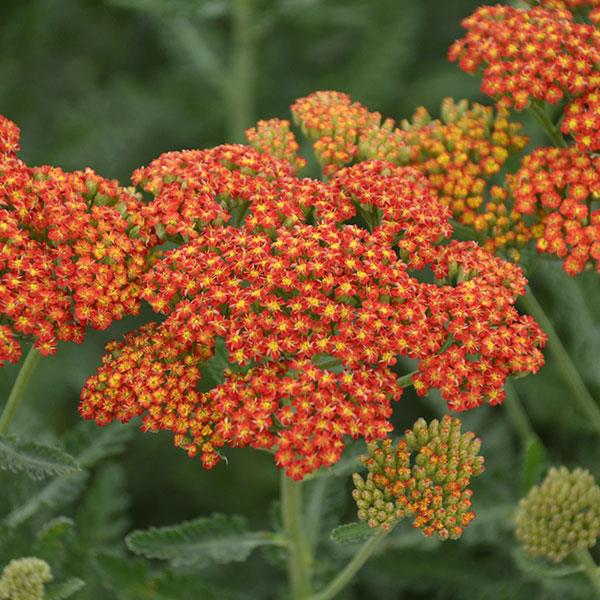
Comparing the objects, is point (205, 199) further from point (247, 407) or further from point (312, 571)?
point (312, 571)

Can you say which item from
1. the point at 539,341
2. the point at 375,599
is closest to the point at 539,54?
the point at 539,341

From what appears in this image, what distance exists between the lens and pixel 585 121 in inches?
136

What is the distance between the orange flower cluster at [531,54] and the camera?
3504mm

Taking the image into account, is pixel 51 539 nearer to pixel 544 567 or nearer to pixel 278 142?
pixel 278 142

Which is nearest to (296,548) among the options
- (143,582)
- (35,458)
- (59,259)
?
(143,582)

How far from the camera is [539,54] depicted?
11.7 ft

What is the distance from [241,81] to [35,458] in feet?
10.8

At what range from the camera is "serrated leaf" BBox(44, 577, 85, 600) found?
3365mm

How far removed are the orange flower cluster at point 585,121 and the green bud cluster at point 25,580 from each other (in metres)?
2.48

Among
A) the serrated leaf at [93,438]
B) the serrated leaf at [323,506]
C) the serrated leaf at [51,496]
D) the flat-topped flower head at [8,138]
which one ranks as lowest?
the serrated leaf at [323,506]

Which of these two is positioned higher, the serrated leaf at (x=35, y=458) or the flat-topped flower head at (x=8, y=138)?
the flat-topped flower head at (x=8, y=138)

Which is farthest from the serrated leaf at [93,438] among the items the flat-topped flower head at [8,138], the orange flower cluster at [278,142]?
the orange flower cluster at [278,142]

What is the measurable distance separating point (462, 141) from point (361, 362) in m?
1.19

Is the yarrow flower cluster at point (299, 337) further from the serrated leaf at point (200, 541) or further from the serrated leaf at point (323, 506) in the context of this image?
the serrated leaf at point (323, 506)
